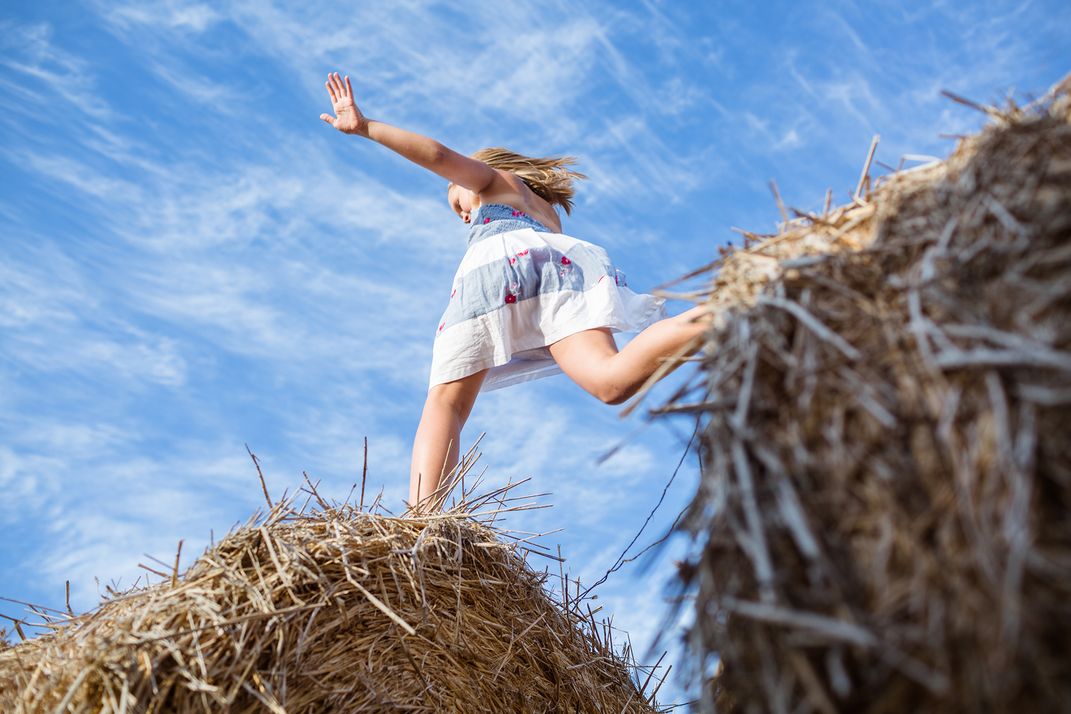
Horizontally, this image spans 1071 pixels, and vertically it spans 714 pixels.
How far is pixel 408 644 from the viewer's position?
188cm

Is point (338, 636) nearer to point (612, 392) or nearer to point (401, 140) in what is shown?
point (612, 392)

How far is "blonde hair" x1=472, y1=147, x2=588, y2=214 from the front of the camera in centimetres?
313

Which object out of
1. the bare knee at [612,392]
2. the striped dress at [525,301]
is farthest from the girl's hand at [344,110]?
the bare knee at [612,392]

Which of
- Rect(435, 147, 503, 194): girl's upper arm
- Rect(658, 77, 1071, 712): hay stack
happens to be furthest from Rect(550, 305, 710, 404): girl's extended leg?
Rect(435, 147, 503, 194): girl's upper arm

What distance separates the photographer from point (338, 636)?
1771 mm

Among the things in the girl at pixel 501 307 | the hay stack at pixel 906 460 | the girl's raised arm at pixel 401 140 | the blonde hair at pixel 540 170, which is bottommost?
the hay stack at pixel 906 460

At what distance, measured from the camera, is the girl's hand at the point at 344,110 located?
2619 millimetres

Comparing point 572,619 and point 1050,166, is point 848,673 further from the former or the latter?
point 572,619

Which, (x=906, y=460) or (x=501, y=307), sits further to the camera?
(x=501, y=307)

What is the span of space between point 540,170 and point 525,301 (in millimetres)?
801

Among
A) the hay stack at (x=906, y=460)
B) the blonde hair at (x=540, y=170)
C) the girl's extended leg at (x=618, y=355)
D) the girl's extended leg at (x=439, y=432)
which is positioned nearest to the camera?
the hay stack at (x=906, y=460)

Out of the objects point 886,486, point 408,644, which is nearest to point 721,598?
point 886,486

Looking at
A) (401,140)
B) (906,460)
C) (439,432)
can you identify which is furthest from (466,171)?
(906,460)

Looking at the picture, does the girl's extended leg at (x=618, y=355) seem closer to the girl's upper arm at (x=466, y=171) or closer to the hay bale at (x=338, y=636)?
the hay bale at (x=338, y=636)
